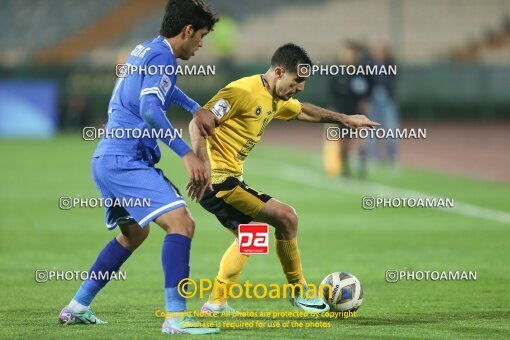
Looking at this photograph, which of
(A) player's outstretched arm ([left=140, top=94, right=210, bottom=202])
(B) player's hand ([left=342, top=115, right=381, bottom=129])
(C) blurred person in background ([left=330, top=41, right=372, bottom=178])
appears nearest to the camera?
(A) player's outstretched arm ([left=140, top=94, right=210, bottom=202])

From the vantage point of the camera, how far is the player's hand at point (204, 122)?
759cm

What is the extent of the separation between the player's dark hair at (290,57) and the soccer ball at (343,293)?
169 cm

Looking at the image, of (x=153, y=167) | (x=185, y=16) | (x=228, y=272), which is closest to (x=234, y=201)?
(x=228, y=272)

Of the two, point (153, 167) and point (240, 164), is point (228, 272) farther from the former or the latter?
point (153, 167)

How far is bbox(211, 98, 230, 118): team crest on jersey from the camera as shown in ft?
26.8

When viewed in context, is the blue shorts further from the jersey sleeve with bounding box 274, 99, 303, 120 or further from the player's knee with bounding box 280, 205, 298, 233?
the jersey sleeve with bounding box 274, 99, 303, 120

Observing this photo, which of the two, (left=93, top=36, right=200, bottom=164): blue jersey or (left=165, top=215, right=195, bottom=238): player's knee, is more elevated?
(left=93, top=36, right=200, bottom=164): blue jersey

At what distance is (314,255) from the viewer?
11.9 metres

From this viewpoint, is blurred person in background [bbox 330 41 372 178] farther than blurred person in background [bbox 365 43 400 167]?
No

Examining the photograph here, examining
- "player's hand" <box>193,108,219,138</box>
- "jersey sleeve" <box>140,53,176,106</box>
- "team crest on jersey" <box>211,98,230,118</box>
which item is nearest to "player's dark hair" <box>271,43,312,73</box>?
"team crest on jersey" <box>211,98,230,118</box>

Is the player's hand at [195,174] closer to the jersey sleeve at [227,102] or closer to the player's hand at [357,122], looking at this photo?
the jersey sleeve at [227,102]

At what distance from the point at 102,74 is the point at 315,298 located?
26.1m

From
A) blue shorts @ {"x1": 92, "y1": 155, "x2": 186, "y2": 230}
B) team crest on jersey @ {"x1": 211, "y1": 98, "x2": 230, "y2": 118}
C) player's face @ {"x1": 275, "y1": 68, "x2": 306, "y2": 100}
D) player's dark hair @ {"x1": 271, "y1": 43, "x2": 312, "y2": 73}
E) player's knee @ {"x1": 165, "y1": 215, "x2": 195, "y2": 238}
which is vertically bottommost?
player's knee @ {"x1": 165, "y1": 215, "x2": 195, "y2": 238}

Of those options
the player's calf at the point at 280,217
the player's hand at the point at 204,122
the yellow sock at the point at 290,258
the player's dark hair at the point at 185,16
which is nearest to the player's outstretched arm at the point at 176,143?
the player's hand at the point at 204,122
